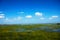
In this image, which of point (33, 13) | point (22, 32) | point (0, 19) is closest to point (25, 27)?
point (22, 32)

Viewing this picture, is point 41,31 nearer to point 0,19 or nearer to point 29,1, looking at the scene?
point 29,1

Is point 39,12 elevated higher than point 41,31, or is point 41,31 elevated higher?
point 39,12

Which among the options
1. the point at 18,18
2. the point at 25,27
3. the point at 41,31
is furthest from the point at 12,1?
the point at 41,31

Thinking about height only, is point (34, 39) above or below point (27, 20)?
below

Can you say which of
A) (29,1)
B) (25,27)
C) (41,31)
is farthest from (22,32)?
(29,1)

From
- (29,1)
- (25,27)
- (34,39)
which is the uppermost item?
(29,1)

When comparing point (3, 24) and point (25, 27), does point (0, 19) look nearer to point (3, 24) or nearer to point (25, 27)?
point (3, 24)

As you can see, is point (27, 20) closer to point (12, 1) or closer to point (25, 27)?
point (25, 27)

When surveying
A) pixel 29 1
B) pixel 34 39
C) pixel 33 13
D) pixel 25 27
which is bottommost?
pixel 34 39
